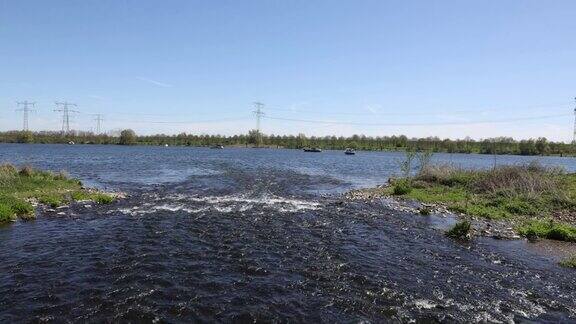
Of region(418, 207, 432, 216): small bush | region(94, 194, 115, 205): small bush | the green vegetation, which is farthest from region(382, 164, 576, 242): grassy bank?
region(94, 194, 115, 205): small bush

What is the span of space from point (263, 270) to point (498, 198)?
2610 centimetres

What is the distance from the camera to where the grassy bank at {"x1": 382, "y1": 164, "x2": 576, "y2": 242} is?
27828 millimetres

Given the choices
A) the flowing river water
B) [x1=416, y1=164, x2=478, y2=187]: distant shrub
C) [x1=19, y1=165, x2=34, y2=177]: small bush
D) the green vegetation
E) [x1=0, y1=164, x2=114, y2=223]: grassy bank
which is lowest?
the flowing river water

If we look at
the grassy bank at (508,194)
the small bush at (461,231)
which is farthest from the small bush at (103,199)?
the grassy bank at (508,194)

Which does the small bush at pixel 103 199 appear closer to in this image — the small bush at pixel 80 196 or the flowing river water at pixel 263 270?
the small bush at pixel 80 196

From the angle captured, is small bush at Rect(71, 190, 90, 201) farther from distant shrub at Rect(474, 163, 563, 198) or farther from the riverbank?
distant shrub at Rect(474, 163, 563, 198)

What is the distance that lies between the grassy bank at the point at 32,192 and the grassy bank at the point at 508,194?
2974cm

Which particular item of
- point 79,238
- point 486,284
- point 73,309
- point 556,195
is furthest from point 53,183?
point 556,195

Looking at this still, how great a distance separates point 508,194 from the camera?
119 ft

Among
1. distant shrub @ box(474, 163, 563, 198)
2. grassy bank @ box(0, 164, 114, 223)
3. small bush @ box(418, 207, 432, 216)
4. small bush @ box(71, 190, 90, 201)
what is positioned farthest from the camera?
distant shrub @ box(474, 163, 563, 198)

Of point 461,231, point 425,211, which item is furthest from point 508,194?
point 461,231

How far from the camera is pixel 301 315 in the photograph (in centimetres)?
1376

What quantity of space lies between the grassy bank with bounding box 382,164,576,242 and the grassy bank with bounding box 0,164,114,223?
29.7m

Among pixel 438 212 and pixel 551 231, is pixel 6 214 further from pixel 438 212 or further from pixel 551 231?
pixel 551 231
